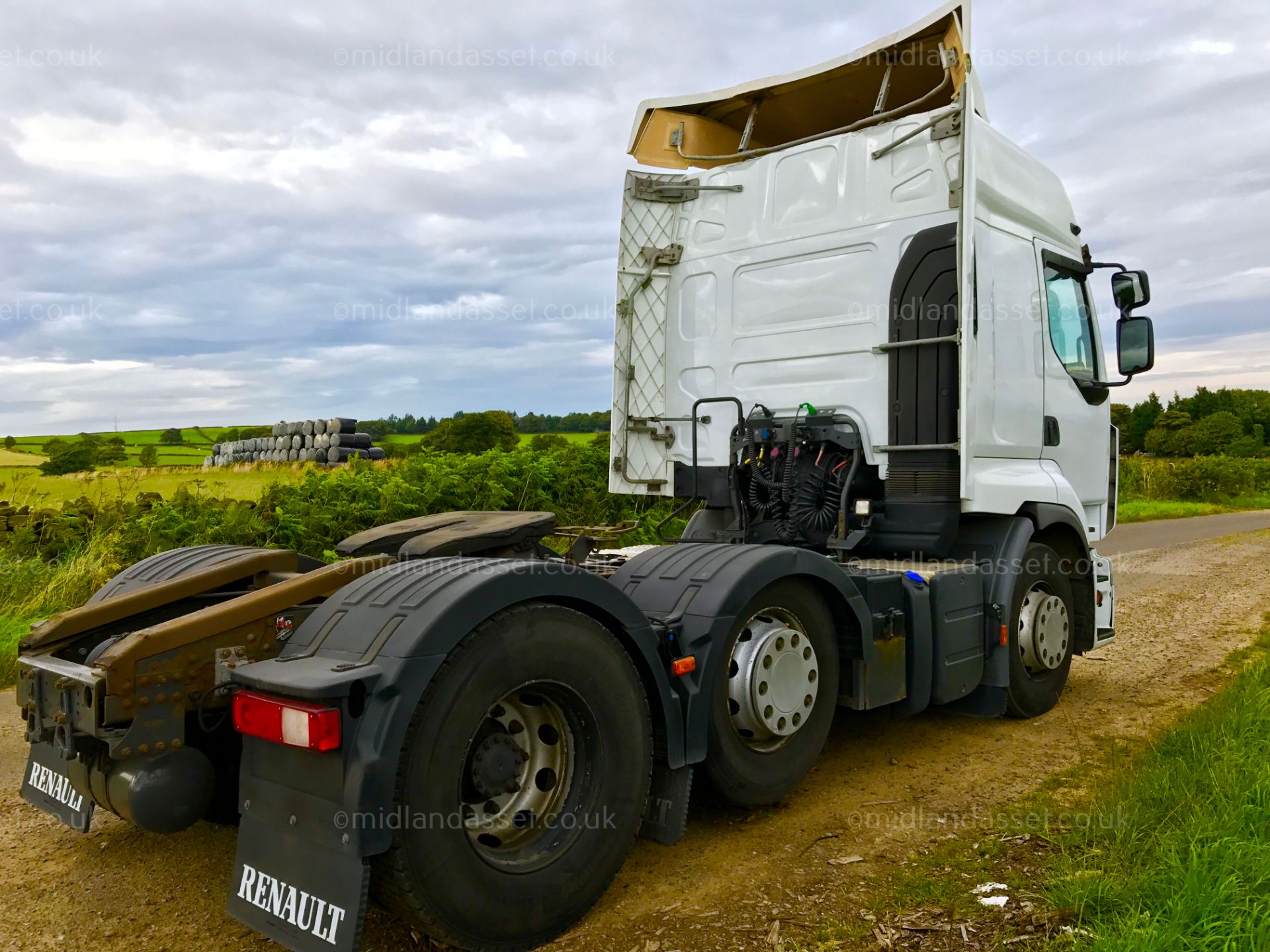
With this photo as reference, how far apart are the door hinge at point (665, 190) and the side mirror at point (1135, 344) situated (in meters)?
2.81

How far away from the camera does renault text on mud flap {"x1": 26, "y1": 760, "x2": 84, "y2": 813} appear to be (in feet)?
10.3

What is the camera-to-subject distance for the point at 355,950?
7.86 feet

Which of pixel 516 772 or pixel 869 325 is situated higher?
pixel 869 325

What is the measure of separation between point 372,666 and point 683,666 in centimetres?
125

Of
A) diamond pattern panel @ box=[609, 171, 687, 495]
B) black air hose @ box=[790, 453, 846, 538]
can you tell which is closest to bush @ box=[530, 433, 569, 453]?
diamond pattern panel @ box=[609, 171, 687, 495]

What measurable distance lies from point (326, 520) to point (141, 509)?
2093 mm

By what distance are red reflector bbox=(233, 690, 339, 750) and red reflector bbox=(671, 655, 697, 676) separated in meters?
1.31

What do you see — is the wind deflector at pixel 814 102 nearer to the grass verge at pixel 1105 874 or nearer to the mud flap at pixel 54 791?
the grass verge at pixel 1105 874

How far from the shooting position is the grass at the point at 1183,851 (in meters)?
2.63

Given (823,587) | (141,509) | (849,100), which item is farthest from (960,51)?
(141,509)

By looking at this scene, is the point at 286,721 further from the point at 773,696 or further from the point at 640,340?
the point at 640,340

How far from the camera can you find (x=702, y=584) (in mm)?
3652

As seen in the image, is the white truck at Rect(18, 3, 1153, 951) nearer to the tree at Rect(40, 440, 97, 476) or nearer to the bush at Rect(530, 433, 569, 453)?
the bush at Rect(530, 433, 569, 453)

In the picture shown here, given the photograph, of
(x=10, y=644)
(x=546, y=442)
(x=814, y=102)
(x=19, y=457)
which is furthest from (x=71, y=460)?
(x=814, y=102)
